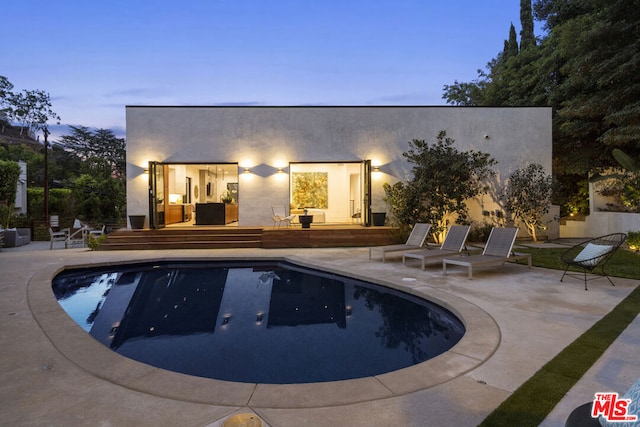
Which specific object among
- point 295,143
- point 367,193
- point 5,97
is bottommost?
point 367,193

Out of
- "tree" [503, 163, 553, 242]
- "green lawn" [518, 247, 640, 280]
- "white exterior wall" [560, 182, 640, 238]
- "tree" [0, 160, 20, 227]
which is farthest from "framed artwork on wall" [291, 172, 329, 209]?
"tree" [0, 160, 20, 227]

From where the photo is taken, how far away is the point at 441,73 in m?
47.7

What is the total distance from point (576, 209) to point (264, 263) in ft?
50.0

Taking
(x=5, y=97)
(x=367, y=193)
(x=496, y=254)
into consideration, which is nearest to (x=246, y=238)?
(x=367, y=193)

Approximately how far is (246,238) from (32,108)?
3928 centimetres

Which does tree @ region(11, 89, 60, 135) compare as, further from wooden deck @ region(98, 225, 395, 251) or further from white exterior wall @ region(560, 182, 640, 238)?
white exterior wall @ region(560, 182, 640, 238)

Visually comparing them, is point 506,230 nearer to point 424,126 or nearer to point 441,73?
point 424,126

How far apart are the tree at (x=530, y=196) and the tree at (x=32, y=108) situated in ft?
147

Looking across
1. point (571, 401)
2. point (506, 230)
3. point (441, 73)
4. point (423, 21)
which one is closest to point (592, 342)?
point (571, 401)

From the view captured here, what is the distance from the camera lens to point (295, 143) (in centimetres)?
1397

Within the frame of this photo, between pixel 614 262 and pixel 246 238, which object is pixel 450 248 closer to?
pixel 614 262

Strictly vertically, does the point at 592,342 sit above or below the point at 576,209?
below

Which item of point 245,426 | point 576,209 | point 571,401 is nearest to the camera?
point 245,426

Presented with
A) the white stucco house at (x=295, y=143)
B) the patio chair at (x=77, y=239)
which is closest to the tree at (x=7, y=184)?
the patio chair at (x=77, y=239)
